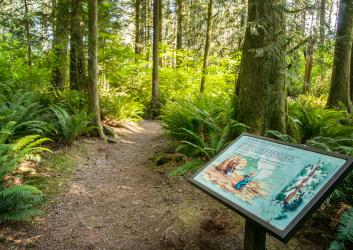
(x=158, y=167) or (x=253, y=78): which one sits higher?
(x=253, y=78)

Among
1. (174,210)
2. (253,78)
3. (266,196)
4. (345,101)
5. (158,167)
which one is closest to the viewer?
(266,196)

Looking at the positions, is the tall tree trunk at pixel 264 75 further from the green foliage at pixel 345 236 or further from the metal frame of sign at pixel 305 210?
the metal frame of sign at pixel 305 210

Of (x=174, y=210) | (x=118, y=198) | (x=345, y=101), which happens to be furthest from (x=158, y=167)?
(x=345, y=101)

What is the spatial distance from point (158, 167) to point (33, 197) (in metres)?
2.50

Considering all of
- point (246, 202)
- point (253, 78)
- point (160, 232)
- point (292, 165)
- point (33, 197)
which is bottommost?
point (160, 232)

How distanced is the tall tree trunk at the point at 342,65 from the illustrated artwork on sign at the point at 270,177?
699 centimetres

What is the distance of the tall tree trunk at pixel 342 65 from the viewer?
848 cm

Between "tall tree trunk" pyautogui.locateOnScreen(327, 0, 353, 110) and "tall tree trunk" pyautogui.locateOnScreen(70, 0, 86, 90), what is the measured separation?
733cm

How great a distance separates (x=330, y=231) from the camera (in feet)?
10.4

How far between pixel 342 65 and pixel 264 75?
17.0 feet

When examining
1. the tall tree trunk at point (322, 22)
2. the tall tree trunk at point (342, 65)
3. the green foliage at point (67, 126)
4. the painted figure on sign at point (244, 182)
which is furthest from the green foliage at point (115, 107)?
the painted figure on sign at point (244, 182)

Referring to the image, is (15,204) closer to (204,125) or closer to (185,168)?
(185,168)

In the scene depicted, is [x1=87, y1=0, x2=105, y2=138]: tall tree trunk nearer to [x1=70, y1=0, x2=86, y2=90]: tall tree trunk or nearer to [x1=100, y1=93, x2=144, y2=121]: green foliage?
[x1=70, y1=0, x2=86, y2=90]: tall tree trunk

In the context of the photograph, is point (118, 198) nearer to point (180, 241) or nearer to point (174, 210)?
point (174, 210)
